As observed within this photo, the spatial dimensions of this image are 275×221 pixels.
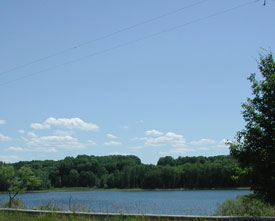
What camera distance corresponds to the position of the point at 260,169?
34.4 ft

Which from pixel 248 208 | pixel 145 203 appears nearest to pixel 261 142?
pixel 248 208

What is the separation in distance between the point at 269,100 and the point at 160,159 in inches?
6576

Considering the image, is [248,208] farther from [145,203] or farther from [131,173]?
[131,173]

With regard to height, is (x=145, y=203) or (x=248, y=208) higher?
(x=248, y=208)

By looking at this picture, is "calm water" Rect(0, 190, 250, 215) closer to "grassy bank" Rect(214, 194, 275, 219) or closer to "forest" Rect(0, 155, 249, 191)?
"grassy bank" Rect(214, 194, 275, 219)

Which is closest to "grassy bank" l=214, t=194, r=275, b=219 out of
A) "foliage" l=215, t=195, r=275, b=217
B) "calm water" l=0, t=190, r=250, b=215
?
"foliage" l=215, t=195, r=275, b=217

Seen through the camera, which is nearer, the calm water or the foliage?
the foliage

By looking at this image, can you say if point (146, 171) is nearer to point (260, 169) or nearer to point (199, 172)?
point (199, 172)

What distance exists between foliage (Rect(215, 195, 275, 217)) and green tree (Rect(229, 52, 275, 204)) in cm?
105

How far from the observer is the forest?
112938 mm

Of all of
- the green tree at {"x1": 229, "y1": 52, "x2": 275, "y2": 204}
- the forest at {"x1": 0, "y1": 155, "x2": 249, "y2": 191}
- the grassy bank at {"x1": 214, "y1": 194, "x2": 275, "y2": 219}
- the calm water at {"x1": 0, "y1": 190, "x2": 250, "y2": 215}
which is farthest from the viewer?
the forest at {"x1": 0, "y1": 155, "x2": 249, "y2": 191}

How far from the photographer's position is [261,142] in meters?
10.8

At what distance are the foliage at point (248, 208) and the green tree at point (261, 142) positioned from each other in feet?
3.46

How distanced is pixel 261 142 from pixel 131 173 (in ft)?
418
